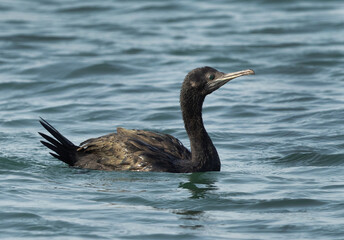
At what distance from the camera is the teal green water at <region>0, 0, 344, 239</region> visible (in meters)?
9.45

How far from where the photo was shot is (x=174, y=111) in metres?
16.4

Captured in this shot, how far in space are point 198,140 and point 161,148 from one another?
500 mm

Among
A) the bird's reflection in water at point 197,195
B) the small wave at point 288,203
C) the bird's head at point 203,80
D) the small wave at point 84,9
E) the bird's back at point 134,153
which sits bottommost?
the small wave at point 288,203

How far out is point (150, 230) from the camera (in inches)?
353

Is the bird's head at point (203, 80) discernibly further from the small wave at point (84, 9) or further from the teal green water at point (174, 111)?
the small wave at point (84, 9)

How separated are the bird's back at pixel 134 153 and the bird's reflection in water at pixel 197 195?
23 cm

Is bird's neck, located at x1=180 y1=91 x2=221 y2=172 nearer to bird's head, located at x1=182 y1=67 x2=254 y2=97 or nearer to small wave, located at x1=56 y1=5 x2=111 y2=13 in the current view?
bird's head, located at x1=182 y1=67 x2=254 y2=97

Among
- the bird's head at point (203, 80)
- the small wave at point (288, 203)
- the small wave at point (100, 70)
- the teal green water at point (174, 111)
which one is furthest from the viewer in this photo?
the small wave at point (100, 70)

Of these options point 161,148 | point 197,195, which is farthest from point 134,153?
point 197,195

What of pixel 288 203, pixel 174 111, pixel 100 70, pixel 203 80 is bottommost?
pixel 288 203

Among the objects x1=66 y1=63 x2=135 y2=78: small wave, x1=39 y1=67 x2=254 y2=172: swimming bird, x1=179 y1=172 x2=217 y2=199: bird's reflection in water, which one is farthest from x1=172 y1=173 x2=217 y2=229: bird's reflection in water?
x1=66 y1=63 x2=135 y2=78: small wave

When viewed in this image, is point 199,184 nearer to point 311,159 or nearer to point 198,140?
point 198,140

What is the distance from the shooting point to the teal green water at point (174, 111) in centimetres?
945

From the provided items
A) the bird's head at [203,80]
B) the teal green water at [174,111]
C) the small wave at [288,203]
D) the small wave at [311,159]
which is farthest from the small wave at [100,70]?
the small wave at [288,203]
